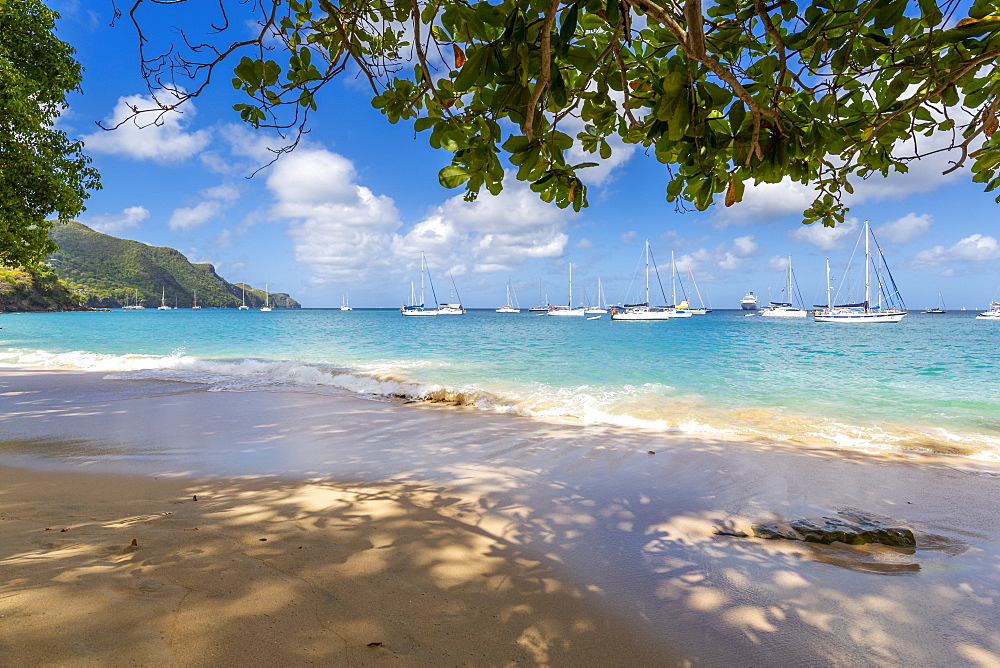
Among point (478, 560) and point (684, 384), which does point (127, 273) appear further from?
point (478, 560)

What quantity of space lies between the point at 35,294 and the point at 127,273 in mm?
44445

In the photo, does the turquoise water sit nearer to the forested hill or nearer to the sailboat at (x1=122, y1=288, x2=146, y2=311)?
the forested hill

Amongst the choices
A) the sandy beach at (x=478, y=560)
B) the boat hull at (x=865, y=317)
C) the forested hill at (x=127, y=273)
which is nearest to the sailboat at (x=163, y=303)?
the forested hill at (x=127, y=273)

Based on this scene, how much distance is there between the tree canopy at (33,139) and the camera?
7172 millimetres

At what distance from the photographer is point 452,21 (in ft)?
4.27

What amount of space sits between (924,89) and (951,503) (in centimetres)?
420

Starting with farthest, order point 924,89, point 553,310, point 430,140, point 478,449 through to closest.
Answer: point 553,310 < point 478,449 < point 924,89 < point 430,140

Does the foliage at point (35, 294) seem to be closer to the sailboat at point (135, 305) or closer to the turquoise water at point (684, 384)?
the sailboat at point (135, 305)

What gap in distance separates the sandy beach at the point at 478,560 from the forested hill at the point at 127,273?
128519 millimetres

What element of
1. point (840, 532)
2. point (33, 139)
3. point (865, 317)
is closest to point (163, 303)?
point (33, 139)

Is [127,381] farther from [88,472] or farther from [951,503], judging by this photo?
[951,503]

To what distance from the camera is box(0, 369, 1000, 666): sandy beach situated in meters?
1.86

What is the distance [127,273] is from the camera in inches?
4710

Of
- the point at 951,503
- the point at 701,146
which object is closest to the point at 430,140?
the point at 701,146
